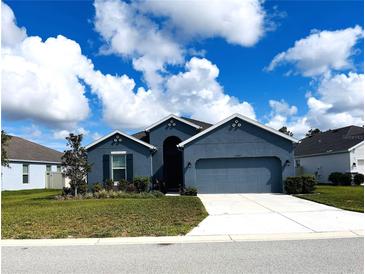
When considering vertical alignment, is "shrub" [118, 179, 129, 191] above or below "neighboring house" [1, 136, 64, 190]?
below

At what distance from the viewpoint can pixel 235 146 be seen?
2225 cm

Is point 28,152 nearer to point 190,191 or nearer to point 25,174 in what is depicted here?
point 25,174

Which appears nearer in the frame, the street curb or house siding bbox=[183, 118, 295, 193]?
the street curb

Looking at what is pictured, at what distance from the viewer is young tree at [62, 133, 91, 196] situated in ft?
67.8

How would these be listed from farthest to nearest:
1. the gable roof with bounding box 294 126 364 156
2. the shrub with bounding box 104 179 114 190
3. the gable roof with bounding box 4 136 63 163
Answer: the gable roof with bounding box 294 126 364 156, the gable roof with bounding box 4 136 63 163, the shrub with bounding box 104 179 114 190

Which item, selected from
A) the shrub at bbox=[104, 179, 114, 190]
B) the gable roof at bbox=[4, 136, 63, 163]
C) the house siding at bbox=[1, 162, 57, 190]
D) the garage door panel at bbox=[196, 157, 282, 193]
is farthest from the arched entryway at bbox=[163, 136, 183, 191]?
the gable roof at bbox=[4, 136, 63, 163]

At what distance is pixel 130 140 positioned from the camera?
2370cm

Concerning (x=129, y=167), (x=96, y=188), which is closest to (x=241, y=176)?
(x=129, y=167)

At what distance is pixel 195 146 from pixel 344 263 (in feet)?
53.3

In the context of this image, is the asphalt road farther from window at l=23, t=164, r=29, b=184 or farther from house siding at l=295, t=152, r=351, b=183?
window at l=23, t=164, r=29, b=184

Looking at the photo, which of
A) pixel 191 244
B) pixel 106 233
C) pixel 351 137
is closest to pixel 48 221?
pixel 106 233

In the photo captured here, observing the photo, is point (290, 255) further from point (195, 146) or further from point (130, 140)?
point (130, 140)

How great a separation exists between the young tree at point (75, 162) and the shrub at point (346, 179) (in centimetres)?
1829

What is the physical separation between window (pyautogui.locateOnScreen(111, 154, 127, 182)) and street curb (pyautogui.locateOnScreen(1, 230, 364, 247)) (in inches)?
572
